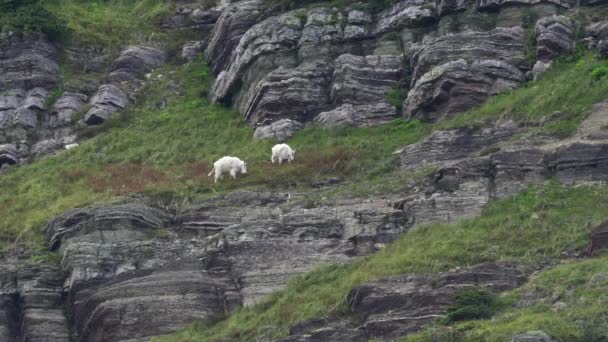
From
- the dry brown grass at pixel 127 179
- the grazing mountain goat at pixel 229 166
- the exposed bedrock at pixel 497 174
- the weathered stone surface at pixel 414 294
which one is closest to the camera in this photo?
the weathered stone surface at pixel 414 294

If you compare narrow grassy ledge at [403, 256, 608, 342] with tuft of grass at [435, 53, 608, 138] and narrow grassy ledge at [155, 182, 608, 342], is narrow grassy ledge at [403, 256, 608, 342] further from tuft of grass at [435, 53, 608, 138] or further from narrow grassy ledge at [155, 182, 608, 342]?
tuft of grass at [435, 53, 608, 138]

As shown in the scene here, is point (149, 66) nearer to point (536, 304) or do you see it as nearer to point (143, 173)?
point (143, 173)

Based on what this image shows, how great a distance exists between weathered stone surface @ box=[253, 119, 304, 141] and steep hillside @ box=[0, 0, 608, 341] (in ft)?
0.35

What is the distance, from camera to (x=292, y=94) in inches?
2413

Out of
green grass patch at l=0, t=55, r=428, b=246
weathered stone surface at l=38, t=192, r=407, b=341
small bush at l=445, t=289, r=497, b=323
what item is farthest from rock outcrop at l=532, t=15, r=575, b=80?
small bush at l=445, t=289, r=497, b=323

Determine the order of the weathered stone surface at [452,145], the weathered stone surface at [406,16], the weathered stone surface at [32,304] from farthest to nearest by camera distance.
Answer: the weathered stone surface at [406,16] < the weathered stone surface at [452,145] < the weathered stone surface at [32,304]

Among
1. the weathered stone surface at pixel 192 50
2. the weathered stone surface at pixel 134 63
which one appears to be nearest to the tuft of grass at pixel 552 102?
the weathered stone surface at pixel 134 63

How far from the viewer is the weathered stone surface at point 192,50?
72.4m

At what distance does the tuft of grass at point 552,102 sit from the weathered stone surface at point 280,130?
6.00m

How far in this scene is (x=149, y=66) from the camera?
71.9m

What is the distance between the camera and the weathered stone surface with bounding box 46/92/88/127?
222 feet

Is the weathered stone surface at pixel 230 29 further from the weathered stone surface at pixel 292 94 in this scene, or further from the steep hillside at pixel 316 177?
the weathered stone surface at pixel 292 94

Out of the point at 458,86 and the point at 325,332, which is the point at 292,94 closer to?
the point at 458,86

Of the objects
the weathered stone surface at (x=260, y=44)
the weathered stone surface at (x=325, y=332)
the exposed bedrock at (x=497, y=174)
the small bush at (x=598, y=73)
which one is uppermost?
the weathered stone surface at (x=260, y=44)
